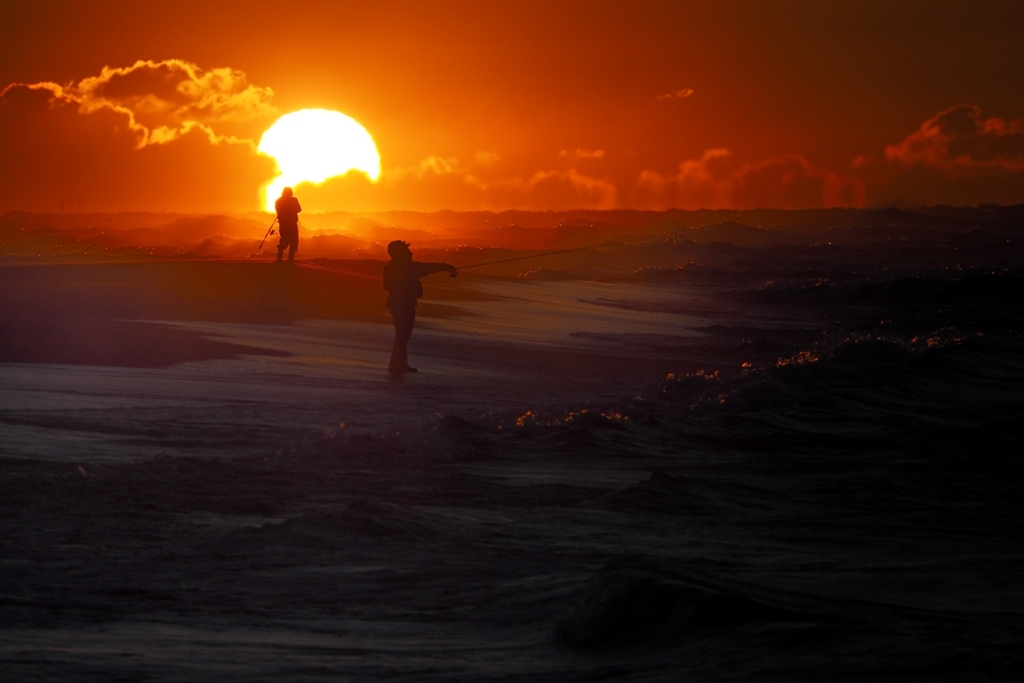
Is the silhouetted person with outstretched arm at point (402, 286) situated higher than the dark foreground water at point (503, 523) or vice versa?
the silhouetted person with outstretched arm at point (402, 286)

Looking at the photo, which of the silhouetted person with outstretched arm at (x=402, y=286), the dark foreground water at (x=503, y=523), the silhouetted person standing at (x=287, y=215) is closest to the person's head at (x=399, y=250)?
the silhouetted person with outstretched arm at (x=402, y=286)

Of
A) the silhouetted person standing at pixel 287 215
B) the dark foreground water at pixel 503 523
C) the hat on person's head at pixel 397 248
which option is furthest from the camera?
the silhouetted person standing at pixel 287 215

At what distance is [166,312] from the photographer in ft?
77.3

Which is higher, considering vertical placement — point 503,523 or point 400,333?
point 400,333

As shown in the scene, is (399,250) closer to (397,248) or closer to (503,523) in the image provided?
(397,248)

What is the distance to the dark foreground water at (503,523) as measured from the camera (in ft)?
19.4

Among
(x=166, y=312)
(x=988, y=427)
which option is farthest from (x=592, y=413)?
(x=166, y=312)

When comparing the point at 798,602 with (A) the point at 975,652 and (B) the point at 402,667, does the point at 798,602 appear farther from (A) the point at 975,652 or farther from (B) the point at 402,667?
(B) the point at 402,667

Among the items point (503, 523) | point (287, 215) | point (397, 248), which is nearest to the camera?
point (503, 523)

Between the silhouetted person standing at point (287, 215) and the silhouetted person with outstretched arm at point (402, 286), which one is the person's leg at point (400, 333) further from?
the silhouetted person standing at point (287, 215)

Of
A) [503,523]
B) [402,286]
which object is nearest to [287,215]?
[402,286]

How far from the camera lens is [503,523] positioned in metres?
8.87

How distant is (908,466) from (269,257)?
99.2ft

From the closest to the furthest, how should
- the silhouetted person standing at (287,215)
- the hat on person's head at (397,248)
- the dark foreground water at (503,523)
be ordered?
1. the dark foreground water at (503,523)
2. the hat on person's head at (397,248)
3. the silhouetted person standing at (287,215)
